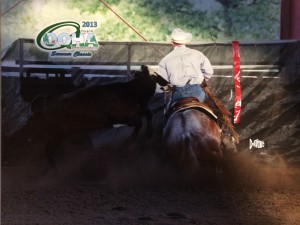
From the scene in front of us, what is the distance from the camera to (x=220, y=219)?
685 cm

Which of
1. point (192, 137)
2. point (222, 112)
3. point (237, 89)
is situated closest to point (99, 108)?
point (192, 137)

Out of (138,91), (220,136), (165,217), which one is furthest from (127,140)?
(165,217)

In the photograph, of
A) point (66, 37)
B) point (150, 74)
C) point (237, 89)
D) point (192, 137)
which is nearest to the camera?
point (192, 137)

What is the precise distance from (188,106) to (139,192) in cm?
144

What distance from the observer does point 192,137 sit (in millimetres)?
8195

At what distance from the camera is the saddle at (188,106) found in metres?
8.26

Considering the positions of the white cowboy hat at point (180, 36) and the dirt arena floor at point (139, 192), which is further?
the white cowboy hat at point (180, 36)

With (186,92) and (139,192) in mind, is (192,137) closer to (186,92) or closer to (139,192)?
(186,92)

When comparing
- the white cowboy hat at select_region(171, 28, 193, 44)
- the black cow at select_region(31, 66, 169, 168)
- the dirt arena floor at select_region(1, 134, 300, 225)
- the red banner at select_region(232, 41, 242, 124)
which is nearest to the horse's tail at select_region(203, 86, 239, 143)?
the red banner at select_region(232, 41, 242, 124)

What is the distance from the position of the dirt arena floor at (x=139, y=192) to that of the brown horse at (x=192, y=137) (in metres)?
0.24

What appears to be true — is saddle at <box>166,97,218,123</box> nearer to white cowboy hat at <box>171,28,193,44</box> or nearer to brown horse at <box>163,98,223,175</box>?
brown horse at <box>163,98,223,175</box>

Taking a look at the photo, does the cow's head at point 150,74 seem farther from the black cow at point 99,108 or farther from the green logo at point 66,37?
the green logo at point 66,37

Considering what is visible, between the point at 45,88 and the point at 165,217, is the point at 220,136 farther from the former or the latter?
the point at 45,88

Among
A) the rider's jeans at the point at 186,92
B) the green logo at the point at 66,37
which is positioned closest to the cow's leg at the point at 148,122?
the rider's jeans at the point at 186,92
